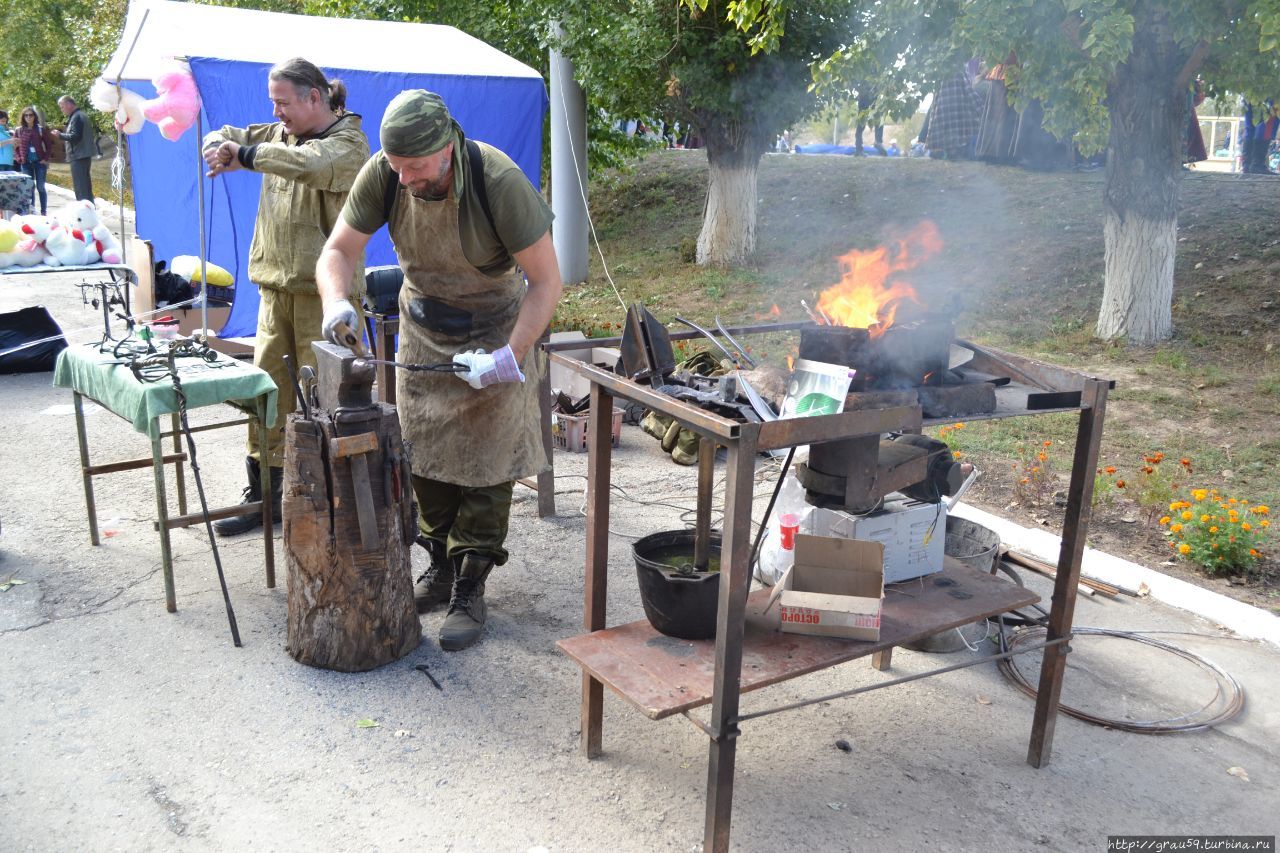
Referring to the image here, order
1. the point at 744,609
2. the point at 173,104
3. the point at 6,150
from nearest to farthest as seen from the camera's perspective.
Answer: the point at 744,609, the point at 173,104, the point at 6,150

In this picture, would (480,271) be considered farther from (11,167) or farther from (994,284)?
(11,167)

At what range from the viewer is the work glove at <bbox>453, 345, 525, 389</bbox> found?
333cm

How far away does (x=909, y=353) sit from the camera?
2922 millimetres

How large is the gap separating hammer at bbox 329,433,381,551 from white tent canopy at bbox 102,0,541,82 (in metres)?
4.01

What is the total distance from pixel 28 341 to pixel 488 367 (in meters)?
6.15

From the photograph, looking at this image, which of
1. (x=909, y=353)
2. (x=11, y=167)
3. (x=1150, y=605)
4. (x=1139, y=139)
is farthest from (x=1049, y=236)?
(x=11, y=167)

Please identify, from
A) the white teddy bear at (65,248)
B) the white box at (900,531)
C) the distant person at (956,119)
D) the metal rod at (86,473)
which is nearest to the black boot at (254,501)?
the metal rod at (86,473)

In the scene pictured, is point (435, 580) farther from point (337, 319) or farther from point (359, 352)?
point (337, 319)

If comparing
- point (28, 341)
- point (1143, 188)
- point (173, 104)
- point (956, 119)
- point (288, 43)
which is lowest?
point (28, 341)

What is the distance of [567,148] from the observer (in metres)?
11.2

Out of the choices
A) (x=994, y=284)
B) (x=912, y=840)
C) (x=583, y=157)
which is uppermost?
(x=583, y=157)

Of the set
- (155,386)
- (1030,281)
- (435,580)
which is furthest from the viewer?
(1030,281)

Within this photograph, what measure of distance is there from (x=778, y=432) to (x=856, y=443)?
0.63 metres

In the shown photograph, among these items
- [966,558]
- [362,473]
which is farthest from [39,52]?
[966,558]
